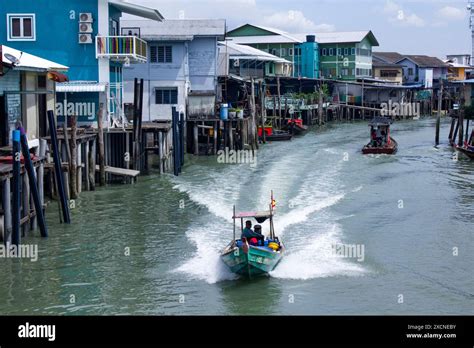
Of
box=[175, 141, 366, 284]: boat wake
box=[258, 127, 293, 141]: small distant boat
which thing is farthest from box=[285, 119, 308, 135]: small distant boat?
box=[175, 141, 366, 284]: boat wake

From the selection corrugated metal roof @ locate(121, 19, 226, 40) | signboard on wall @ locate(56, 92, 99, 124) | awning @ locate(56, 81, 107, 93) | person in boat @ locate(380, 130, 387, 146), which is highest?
corrugated metal roof @ locate(121, 19, 226, 40)

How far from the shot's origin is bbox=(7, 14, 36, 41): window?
126ft

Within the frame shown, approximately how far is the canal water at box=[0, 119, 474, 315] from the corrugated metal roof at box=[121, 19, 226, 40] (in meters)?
12.3

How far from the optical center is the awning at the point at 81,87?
37406 mm

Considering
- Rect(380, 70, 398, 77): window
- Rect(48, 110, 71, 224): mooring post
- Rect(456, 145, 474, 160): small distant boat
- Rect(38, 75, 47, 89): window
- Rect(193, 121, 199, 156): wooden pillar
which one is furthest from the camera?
Rect(380, 70, 398, 77): window

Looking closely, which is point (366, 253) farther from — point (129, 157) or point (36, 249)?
point (129, 157)

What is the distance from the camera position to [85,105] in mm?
39000

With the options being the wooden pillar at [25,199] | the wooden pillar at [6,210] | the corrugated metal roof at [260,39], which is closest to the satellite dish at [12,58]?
the wooden pillar at [25,199]

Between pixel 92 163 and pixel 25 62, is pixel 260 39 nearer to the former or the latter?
pixel 92 163

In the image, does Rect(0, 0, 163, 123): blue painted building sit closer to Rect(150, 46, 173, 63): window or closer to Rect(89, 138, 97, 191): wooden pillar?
Rect(89, 138, 97, 191): wooden pillar

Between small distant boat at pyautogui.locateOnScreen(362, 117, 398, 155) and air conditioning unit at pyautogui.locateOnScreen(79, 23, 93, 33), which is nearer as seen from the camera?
air conditioning unit at pyautogui.locateOnScreen(79, 23, 93, 33)

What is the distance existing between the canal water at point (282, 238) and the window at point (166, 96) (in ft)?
30.0

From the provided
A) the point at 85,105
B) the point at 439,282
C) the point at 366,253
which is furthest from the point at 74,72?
the point at 439,282

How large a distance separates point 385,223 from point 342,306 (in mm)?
9697
